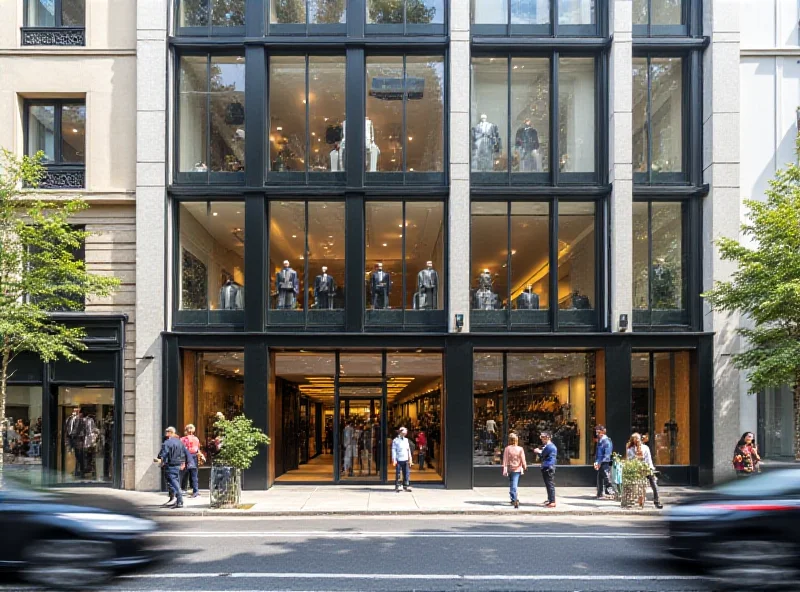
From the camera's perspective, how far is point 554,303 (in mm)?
20406

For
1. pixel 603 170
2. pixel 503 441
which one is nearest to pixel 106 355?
pixel 503 441

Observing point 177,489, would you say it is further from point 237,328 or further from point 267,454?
point 237,328

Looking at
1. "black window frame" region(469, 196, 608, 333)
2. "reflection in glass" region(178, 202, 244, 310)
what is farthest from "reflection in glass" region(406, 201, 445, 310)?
"reflection in glass" region(178, 202, 244, 310)

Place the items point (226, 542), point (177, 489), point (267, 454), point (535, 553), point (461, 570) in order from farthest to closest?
point (267, 454), point (177, 489), point (226, 542), point (535, 553), point (461, 570)

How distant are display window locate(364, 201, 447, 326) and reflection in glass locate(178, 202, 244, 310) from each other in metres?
3.74

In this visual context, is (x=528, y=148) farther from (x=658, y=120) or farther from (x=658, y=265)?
(x=658, y=265)

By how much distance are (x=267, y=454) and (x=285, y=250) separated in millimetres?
5751

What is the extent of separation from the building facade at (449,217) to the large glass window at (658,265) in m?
0.06

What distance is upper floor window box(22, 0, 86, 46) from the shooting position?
2052 cm

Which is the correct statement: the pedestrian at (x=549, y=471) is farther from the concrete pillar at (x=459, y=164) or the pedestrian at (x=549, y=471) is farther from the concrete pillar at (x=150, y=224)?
the concrete pillar at (x=150, y=224)

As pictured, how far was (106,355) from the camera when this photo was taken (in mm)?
19969

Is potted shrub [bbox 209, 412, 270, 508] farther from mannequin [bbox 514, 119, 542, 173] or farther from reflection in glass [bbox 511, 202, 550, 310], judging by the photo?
mannequin [bbox 514, 119, 542, 173]

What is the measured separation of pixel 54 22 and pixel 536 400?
17.8 meters

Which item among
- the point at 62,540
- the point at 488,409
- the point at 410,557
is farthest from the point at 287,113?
the point at 62,540
